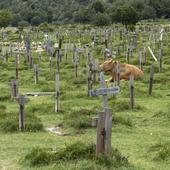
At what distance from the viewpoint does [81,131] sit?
13.9 m

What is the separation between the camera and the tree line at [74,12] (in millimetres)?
69812

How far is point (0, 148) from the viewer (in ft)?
39.5

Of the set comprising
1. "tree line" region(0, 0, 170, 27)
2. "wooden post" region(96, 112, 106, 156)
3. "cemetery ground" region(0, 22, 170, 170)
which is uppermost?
"tree line" region(0, 0, 170, 27)

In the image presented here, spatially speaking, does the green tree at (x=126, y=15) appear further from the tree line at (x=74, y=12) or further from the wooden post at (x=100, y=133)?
the wooden post at (x=100, y=133)

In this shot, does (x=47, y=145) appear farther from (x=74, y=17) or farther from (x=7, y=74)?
(x=74, y=17)

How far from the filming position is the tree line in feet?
229

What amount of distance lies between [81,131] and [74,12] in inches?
3300

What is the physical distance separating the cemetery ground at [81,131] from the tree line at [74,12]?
45.4 m

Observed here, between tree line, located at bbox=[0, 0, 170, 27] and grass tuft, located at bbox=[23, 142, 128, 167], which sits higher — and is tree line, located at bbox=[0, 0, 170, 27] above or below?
above

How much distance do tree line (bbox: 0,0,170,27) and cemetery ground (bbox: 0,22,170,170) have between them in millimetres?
45383

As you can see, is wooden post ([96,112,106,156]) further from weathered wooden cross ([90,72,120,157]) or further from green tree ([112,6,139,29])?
green tree ([112,6,139,29])

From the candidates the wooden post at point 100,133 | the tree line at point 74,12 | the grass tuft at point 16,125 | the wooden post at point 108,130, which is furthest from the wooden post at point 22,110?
the tree line at point 74,12

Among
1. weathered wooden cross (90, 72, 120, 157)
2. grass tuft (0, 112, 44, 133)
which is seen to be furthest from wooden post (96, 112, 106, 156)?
grass tuft (0, 112, 44, 133)

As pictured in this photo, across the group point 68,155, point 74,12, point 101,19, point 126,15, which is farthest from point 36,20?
point 68,155
